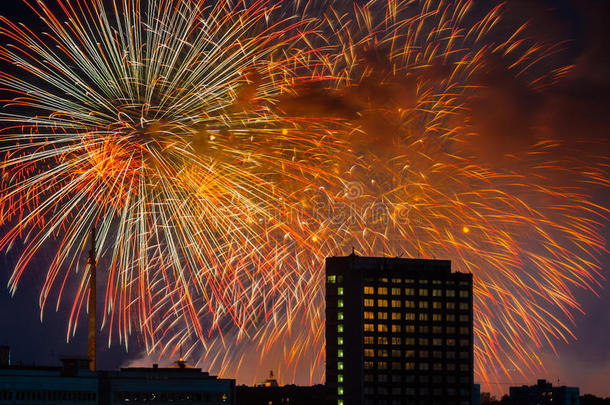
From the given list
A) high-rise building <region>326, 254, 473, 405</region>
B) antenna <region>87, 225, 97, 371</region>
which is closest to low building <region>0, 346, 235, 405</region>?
antenna <region>87, 225, 97, 371</region>

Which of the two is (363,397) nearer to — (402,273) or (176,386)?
(402,273)

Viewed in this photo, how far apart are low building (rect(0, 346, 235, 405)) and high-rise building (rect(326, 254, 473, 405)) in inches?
1106

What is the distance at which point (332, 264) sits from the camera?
198 m

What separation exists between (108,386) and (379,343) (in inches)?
2292

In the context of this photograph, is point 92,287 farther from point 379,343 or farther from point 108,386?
point 379,343

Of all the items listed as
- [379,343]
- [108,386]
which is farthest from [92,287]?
[379,343]

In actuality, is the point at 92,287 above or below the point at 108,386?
above

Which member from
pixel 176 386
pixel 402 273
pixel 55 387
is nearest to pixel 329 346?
pixel 402 273

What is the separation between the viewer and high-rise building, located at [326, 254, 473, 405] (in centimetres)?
19075

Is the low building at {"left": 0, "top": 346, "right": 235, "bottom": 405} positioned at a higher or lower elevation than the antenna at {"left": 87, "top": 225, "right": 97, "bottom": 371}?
lower

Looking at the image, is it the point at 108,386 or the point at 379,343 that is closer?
the point at 108,386

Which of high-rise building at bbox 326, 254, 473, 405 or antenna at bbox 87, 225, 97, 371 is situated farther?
high-rise building at bbox 326, 254, 473, 405

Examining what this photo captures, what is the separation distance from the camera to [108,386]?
15688 cm

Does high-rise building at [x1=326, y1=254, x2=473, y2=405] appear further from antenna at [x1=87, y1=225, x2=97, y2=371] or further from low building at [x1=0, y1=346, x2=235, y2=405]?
antenna at [x1=87, y1=225, x2=97, y2=371]
